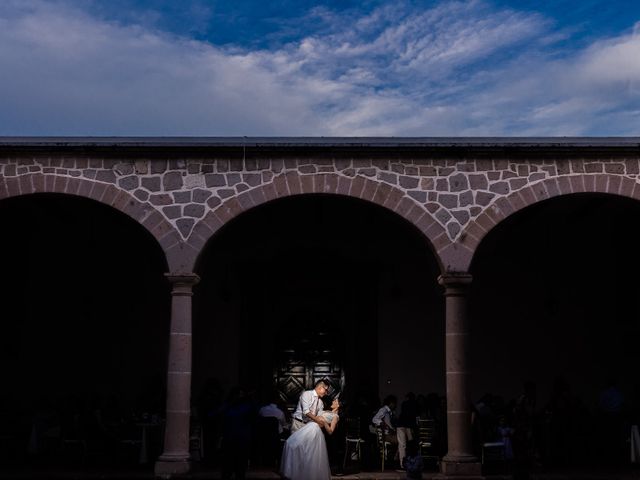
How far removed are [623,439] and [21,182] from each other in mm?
9090

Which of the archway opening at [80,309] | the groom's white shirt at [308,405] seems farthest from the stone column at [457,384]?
the archway opening at [80,309]

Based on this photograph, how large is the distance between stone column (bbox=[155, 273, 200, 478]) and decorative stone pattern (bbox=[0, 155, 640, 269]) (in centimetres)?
61

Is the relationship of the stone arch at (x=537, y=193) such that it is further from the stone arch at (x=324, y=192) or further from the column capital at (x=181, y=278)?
the column capital at (x=181, y=278)

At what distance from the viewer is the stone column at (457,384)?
1059cm

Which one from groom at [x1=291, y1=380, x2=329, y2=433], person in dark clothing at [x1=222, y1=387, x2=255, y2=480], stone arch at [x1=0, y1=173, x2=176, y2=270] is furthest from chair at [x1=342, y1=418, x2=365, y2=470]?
stone arch at [x1=0, y1=173, x2=176, y2=270]

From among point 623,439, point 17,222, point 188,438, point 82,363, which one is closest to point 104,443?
point 188,438

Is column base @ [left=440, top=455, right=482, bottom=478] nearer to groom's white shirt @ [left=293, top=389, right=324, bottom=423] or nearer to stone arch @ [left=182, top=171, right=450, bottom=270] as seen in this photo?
groom's white shirt @ [left=293, top=389, right=324, bottom=423]

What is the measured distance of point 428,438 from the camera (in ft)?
38.2

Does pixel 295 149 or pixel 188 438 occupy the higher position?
pixel 295 149

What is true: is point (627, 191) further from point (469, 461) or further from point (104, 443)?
point (104, 443)

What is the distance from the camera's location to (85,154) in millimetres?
11109

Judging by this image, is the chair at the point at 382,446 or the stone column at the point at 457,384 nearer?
the stone column at the point at 457,384

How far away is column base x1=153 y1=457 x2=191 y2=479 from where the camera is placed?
1038cm

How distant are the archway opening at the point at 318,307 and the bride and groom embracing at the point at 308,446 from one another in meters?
4.84
